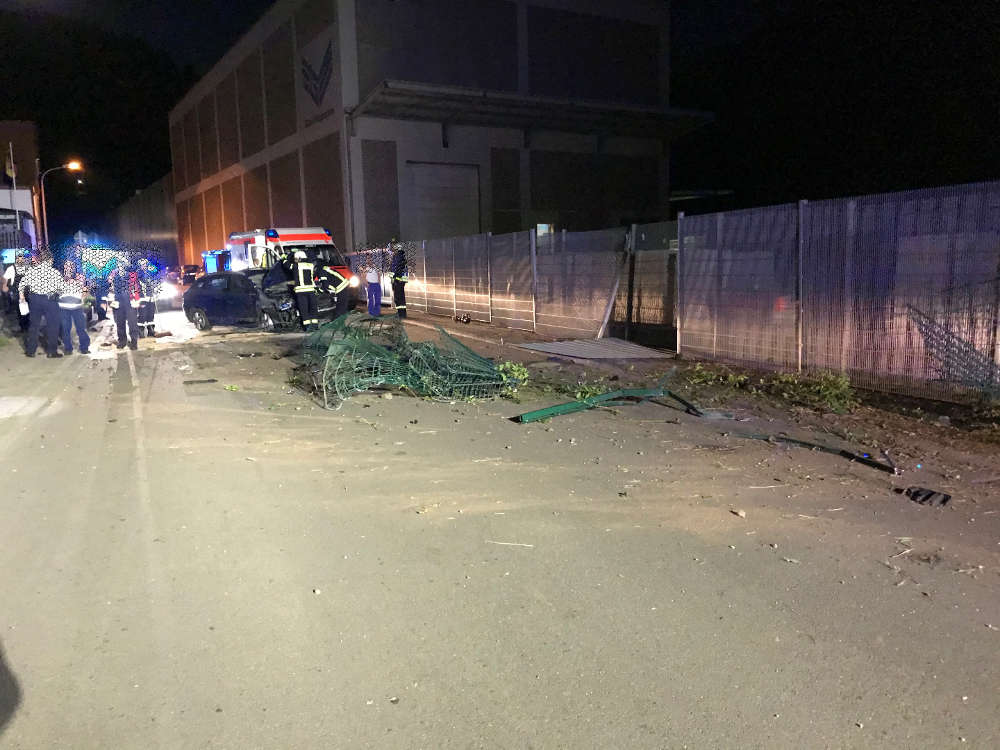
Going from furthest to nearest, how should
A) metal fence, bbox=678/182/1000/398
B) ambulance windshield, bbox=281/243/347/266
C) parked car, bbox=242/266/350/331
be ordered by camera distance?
ambulance windshield, bbox=281/243/347/266, parked car, bbox=242/266/350/331, metal fence, bbox=678/182/1000/398

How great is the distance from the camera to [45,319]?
13172 millimetres

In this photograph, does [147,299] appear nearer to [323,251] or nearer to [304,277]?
[304,277]

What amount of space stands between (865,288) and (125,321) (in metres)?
12.9

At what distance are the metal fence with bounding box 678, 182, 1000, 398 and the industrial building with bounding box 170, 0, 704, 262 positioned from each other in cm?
1889

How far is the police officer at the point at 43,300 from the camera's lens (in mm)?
12883

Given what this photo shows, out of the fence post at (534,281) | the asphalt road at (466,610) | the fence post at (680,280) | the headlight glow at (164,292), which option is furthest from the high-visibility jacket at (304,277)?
the asphalt road at (466,610)

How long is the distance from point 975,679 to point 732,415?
15.3ft

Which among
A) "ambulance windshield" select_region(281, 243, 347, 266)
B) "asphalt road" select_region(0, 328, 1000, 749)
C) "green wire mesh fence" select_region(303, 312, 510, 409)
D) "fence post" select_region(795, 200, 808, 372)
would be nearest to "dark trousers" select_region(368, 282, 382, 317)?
"ambulance windshield" select_region(281, 243, 347, 266)

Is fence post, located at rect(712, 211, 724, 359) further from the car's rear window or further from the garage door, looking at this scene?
the garage door

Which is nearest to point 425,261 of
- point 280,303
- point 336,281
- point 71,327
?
point 336,281

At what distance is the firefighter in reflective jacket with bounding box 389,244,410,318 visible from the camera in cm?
1906

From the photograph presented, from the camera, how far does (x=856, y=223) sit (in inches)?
333

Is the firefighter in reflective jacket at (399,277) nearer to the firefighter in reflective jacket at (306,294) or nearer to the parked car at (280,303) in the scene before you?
the parked car at (280,303)

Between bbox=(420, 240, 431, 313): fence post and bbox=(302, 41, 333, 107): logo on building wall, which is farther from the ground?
bbox=(302, 41, 333, 107): logo on building wall
